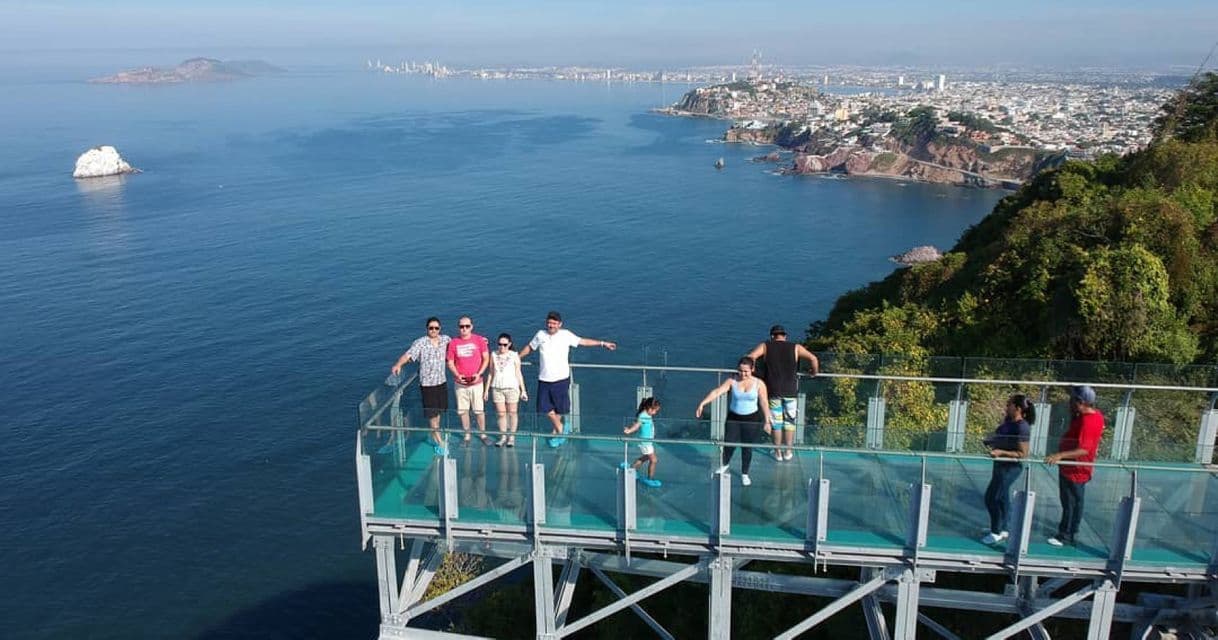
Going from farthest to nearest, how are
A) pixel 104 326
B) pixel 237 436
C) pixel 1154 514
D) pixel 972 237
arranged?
pixel 104 326 < pixel 237 436 < pixel 972 237 < pixel 1154 514

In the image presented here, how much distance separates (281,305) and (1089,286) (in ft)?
134

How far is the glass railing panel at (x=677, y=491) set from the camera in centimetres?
791

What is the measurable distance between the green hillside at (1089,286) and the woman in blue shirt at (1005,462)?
9380 mm

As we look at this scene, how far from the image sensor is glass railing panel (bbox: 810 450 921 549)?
768 cm

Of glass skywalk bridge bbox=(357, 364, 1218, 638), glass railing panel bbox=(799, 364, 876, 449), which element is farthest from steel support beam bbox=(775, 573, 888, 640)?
glass railing panel bbox=(799, 364, 876, 449)

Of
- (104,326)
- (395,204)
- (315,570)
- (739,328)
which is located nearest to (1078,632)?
(315,570)

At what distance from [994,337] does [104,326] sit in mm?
41272

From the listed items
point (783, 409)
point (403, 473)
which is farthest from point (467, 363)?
point (783, 409)

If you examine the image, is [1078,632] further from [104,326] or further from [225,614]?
[104,326]

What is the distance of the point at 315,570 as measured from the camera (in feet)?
81.3

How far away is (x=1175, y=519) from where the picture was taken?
7.57 meters

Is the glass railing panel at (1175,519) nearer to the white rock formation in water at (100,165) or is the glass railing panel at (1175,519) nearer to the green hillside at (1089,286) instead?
the green hillside at (1089,286)

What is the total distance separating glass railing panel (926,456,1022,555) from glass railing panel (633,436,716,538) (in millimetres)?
1902

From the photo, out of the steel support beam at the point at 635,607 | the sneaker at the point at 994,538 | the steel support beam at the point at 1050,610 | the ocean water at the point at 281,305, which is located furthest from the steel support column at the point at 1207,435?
the ocean water at the point at 281,305
